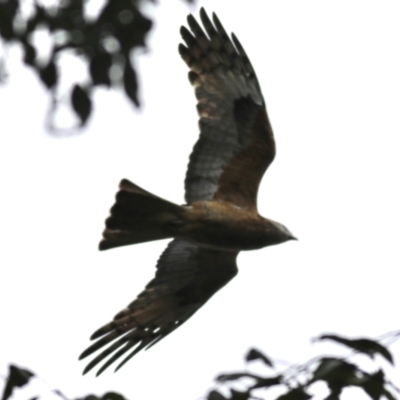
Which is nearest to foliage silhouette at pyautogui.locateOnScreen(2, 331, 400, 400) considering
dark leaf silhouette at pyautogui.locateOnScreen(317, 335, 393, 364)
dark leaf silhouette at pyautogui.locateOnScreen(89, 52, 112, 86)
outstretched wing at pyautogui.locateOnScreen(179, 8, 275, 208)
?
dark leaf silhouette at pyautogui.locateOnScreen(317, 335, 393, 364)

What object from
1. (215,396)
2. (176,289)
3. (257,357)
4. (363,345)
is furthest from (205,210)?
(363,345)

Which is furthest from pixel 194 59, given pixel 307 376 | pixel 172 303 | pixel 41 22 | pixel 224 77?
pixel 307 376

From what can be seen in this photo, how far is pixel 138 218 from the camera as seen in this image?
6371mm

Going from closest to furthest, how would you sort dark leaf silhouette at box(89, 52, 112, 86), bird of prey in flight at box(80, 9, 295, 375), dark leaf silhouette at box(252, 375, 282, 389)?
dark leaf silhouette at box(252, 375, 282, 389)
dark leaf silhouette at box(89, 52, 112, 86)
bird of prey in flight at box(80, 9, 295, 375)

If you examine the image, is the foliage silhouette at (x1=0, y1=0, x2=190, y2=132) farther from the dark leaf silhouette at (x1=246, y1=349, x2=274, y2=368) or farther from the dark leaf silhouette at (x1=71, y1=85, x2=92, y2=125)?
the dark leaf silhouette at (x1=246, y1=349, x2=274, y2=368)

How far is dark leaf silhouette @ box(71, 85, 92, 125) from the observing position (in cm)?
431

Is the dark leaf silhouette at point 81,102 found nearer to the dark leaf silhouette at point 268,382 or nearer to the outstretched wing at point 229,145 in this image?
the dark leaf silhouette at point 268,382

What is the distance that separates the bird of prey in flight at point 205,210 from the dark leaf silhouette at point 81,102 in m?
1.83

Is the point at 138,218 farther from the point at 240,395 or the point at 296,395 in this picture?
the point at 296,395

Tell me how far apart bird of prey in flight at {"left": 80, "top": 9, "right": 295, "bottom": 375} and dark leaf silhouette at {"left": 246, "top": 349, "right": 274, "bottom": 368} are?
2471 mm

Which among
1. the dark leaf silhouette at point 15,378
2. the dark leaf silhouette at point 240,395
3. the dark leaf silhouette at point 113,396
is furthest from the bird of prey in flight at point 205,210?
the dark leaf silhouette at point 240,395

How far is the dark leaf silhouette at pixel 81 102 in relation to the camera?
4310mm

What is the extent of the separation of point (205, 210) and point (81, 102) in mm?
2286

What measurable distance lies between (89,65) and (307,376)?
1.67 metres
